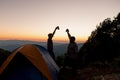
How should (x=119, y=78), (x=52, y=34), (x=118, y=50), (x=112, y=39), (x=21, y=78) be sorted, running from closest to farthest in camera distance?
(x=21, y=78), (x=119, y=78), (x=52, y=34), (x=118, y=50), (x=112, y=39)

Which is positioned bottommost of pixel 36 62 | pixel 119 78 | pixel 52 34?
pixel 119 78

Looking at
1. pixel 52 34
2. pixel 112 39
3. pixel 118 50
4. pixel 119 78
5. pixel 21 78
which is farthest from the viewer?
pixel 112 39

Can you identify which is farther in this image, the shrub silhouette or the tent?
the shrub silhouette

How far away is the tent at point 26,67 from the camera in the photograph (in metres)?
12.4

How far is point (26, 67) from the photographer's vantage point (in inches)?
500

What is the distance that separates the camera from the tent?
12.4 meters

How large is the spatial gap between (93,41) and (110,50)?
11.4 feet

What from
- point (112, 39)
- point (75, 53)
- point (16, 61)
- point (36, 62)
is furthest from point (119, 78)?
point (112, 39)

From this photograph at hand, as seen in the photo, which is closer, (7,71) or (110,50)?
(7,71)

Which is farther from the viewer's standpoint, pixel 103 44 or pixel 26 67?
pixel 103 44

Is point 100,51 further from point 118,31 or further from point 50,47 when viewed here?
point 50,47

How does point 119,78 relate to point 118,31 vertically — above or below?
below

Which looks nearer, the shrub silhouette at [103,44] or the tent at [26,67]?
the tent at [26,67]

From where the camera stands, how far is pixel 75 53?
14766mm
